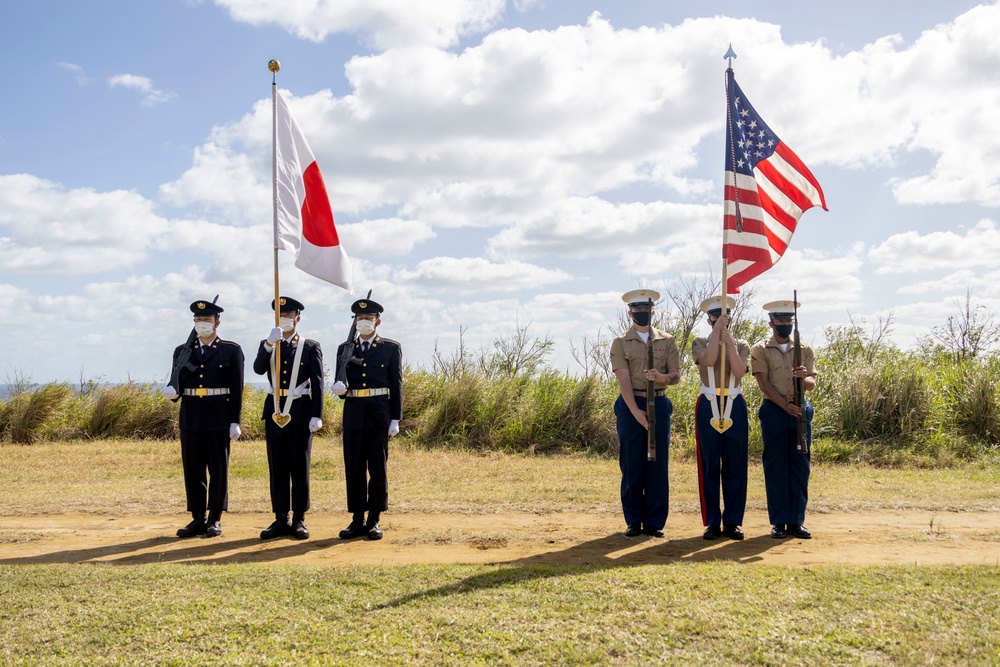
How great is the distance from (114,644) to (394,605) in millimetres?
1398

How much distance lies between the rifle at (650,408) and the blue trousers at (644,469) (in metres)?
0.09

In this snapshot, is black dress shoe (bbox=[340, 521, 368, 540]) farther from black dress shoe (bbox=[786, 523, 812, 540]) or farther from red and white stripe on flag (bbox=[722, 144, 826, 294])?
red and white stripe on flag (bbox=[722, 144, 826, 294])

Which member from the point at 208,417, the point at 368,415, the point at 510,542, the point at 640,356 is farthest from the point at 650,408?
the point at 208,417

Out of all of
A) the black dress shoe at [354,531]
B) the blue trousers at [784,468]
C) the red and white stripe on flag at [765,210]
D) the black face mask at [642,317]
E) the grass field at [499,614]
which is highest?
the red and white stripe on flag at [765,210]

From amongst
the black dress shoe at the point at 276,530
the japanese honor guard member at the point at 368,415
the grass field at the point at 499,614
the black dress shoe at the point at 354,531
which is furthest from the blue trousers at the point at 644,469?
the black dress shoe at the point at 276,530

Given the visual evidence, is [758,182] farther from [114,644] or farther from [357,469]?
[114,644]

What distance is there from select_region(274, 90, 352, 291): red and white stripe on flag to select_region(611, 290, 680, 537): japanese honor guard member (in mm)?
2569

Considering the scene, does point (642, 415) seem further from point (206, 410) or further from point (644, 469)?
point (206, 410)

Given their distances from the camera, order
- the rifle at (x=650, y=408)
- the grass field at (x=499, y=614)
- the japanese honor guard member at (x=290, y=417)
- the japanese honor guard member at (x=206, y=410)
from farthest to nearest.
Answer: the japanese honor guard member at (x=206, y=410)
the japanese honor guard member at (x=290, y=417)
the rifle at (x=650, y=408)
the grass field at (x=499, y=614)

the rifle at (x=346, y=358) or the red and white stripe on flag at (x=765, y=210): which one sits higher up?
the red and white stripe on flag at (x=765, y=210)

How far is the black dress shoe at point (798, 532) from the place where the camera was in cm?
670

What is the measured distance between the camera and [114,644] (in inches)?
162

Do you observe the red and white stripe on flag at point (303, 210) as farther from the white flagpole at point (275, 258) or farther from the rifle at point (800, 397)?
the rifle at point (800, 397)

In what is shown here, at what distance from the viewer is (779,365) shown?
6.86m
